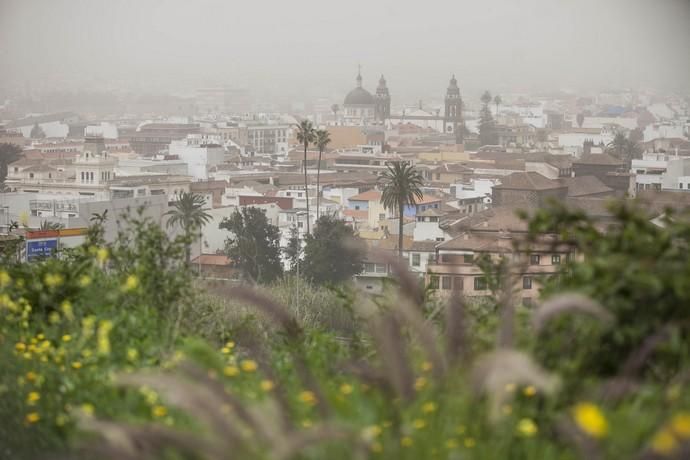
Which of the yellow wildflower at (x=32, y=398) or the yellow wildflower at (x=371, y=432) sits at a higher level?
the yellow wildflower at (x=371, y=432)

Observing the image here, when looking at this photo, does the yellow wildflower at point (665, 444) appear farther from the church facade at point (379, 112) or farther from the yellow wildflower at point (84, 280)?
the church facade at point (379, 112)

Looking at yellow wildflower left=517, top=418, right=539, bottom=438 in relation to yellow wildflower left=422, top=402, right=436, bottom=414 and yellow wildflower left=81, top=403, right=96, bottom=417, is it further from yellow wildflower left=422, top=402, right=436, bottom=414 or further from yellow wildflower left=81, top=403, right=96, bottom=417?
yellow wildflower left=81, top=403, right=96, bottom=417

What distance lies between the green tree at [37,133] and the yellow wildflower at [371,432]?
60596 mm

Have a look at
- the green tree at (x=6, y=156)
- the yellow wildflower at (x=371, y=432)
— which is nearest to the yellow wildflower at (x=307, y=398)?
the yellow wildflower at (x=371, y=432)

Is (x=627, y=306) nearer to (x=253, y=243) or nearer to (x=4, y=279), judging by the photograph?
(x=4, y=279)

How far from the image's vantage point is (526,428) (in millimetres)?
1418

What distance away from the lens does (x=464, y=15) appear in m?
65.2

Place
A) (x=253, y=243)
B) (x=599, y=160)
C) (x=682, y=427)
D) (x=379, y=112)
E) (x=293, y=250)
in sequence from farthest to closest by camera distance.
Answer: (x=379, y=112) → (x=599, y=160) → (x=253, y=243) → (x=293, y=250) → (x=682, y=427)

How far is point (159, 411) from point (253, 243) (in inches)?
1140

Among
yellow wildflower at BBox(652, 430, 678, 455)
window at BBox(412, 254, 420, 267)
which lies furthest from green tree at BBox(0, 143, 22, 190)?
yellow wildflower at BBox(652, 430, 678, 455)

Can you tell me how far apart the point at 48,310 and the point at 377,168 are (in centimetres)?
4894

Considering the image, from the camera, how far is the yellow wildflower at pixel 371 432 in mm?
1328

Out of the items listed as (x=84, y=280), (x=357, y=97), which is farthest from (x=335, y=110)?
(x=84, y=280)

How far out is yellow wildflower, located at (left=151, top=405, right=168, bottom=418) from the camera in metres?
1.63
